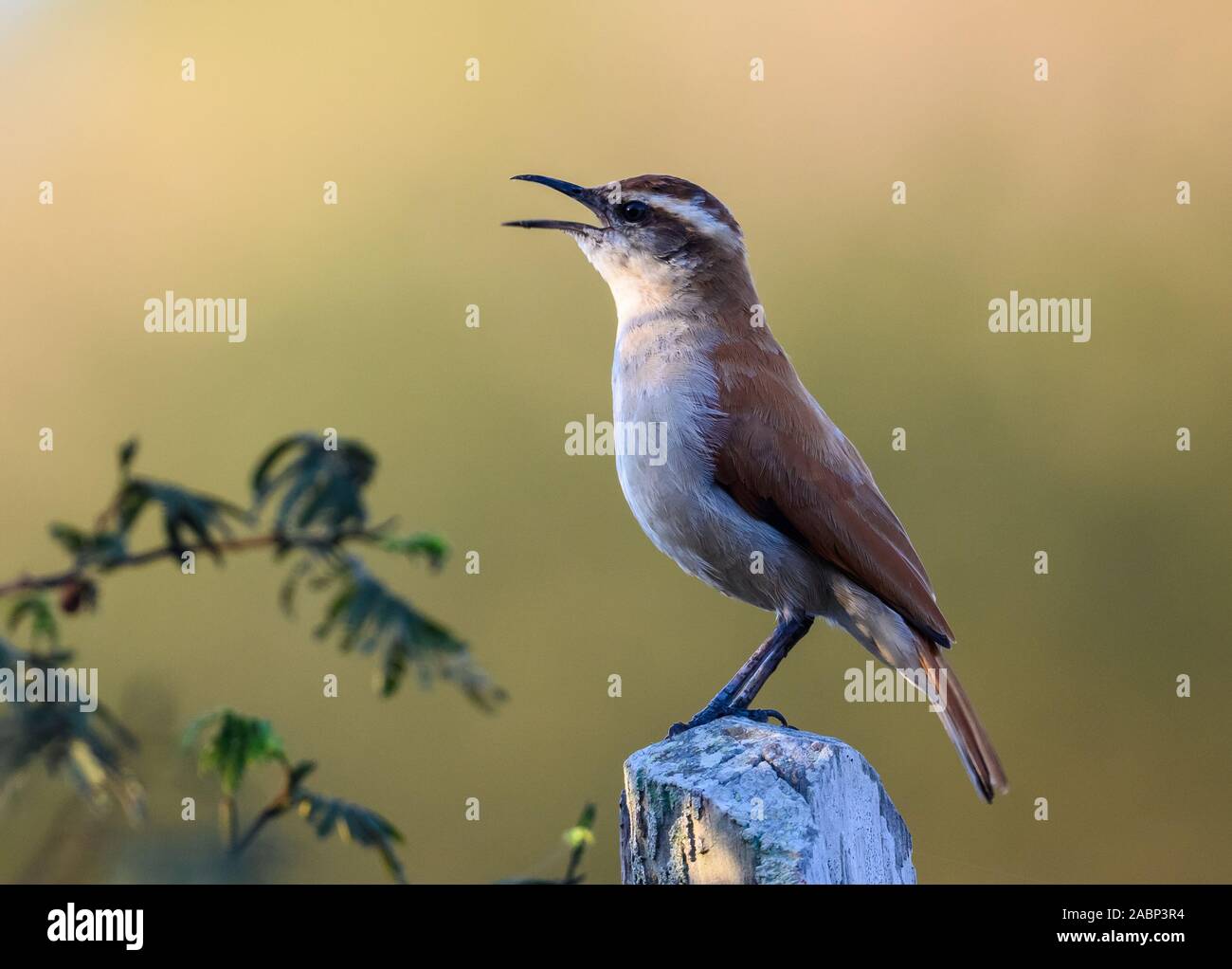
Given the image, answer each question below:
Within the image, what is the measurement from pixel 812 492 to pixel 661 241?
1.37 metres

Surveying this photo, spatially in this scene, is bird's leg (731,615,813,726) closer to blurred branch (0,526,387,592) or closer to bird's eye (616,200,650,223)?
bird's eye (616,200,650,223)

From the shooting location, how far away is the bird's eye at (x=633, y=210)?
5680 millimetres

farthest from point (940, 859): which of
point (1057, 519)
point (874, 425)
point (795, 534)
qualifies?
point (1057, 519)

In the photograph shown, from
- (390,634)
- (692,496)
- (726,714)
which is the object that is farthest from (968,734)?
(390,634)

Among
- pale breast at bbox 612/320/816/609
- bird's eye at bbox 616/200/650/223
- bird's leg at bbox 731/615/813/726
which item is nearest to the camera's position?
pale breast at bbox 612/320/816/609

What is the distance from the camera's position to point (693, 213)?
5.60 meters

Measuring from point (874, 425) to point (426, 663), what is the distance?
320 inches

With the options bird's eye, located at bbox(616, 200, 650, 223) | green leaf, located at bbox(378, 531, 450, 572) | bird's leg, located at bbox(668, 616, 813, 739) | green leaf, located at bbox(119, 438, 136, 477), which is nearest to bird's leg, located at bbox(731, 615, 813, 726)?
bird's leg, located at bbox(668, 616, 813, 739)

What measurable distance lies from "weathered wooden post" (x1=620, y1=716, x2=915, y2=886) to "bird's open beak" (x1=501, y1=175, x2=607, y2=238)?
2.77m

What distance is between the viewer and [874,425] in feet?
34.7

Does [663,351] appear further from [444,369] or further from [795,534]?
[444,369]

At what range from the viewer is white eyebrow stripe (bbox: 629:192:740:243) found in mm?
5602

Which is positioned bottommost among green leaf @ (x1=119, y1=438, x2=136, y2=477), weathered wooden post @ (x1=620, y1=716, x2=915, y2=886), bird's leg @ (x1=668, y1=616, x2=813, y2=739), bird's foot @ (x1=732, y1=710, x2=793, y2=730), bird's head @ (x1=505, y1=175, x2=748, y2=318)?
weathered wooden post @ (x1=620, y1=716, x2=915, y2=886)

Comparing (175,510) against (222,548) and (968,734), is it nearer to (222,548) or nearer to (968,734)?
(222,548)
